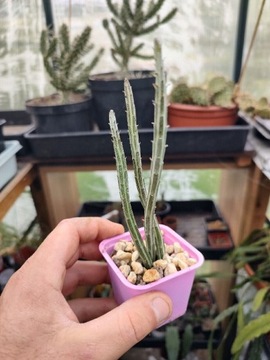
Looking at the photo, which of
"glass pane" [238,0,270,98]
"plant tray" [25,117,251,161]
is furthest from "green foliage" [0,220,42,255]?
"glass pane" [238,0,270,98]

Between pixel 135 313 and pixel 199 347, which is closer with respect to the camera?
pixel 135 313

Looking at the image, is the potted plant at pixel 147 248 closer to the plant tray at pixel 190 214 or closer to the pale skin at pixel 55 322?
the pale skin at pixel 55 322

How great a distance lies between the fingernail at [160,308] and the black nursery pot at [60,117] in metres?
0.44

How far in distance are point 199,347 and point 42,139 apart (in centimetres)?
61

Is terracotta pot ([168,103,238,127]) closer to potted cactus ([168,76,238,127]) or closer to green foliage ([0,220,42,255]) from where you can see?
potted cactus ([168,76,238,127])

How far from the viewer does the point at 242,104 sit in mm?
709

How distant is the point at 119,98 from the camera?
0.64m

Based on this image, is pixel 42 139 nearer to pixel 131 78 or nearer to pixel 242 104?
pixel 131 78

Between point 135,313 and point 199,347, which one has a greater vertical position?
point 135,313

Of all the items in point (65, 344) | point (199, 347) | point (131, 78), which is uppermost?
point (131, 78)

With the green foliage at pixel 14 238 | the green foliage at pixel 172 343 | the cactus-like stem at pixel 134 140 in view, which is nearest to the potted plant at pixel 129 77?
the green foliage at pixel 14 238

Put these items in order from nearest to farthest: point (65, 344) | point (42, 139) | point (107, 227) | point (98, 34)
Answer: point (65, 344), point (107, 227), point (42, 139), point (98, 34)

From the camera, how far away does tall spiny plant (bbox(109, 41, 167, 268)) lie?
0.22 meters

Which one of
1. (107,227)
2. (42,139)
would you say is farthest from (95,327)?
(42,139)
